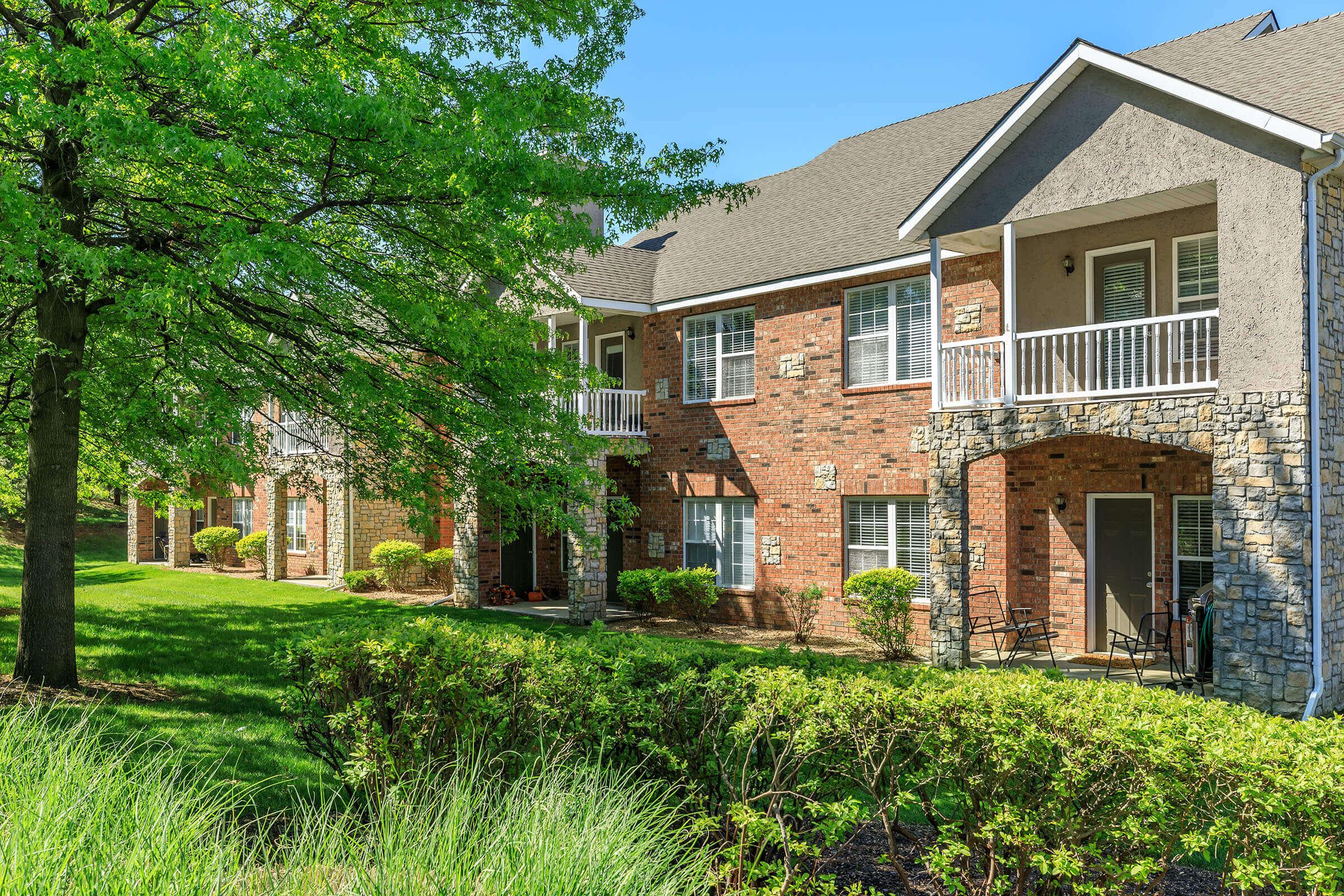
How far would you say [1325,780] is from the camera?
357cm

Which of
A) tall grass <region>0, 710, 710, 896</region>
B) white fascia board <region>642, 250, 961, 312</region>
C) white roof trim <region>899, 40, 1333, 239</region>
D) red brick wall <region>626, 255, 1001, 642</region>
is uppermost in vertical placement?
white roof trim <region>899, 40, 1333, 239</region>

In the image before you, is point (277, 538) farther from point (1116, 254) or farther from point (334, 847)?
point (334, 847)

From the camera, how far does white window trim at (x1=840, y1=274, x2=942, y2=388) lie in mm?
14734

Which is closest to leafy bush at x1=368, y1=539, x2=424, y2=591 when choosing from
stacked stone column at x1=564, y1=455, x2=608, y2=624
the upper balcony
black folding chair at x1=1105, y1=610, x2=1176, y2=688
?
stacked stone column at x1=564, y1=455, x2=608, y2=624

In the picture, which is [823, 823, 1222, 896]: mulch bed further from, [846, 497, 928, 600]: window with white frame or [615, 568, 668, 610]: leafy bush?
[615, 568, 668, 610]: leafy bush

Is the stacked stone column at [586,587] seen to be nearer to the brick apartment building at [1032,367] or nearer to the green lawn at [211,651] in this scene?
the brick apartment building at [1032,367]

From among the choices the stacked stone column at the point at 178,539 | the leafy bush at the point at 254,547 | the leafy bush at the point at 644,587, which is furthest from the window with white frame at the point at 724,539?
the stacked stone column at the point at 178,539

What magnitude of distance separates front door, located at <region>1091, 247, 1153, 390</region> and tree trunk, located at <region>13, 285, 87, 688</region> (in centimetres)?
1229

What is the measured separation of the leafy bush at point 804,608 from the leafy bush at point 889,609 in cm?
133

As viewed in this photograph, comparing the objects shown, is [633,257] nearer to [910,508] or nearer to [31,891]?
[910,508]

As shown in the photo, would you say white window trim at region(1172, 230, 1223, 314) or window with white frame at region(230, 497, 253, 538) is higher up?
white window trim at region(1172, 230, 1223, 314)

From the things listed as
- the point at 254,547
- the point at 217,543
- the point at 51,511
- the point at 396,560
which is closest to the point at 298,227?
the point at 51,511

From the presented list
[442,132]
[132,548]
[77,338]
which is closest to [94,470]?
[77,338]

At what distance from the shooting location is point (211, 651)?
12.8m
